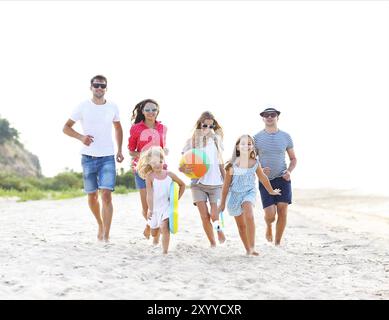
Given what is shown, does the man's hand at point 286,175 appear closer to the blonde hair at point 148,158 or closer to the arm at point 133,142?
the blonde hair at point 148,158

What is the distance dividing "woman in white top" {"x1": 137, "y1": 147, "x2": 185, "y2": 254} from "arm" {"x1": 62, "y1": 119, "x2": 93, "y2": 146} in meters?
0.89

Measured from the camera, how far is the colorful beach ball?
26.0ft

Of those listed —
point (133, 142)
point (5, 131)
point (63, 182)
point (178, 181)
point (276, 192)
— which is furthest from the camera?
point (5, 131)

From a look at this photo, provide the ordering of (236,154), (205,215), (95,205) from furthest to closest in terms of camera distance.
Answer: (95,205), (205,215), (236,154)

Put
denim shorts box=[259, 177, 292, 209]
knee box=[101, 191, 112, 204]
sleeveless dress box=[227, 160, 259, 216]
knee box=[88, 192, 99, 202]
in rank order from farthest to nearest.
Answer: denim shorts box=[259, 177, 292, 209] < knee box=[88, 192, 99, 202] < knee box=[101, 191, 112, 204] < sleeveless dress box=[227, 160, 259, 216]

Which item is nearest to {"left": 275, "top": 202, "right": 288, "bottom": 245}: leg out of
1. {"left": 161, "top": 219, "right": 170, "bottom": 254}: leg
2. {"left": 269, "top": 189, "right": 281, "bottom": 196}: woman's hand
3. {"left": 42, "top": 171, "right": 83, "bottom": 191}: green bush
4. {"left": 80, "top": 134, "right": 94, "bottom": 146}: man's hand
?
{"left": 269, "top": 189, "right": 281, "bottom": 196}: woman's hand

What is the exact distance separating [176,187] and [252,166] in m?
0.96

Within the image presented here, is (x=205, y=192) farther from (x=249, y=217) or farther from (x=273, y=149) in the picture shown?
(x=273, y=149)

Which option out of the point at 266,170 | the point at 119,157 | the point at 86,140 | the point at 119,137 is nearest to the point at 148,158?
the point at 86,140

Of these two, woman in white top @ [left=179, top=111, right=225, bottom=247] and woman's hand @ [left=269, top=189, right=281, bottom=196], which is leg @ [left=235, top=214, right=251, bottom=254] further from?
woman's hand @ [left=269, top=189, right=281, bottom=196]

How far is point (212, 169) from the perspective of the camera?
26.7 ft

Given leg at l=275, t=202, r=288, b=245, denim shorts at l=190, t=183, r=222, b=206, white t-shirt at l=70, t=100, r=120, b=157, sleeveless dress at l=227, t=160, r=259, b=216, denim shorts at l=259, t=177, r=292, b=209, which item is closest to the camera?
sleeveless dress at l=227, t=160, r=259, b=216

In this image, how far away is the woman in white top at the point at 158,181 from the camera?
765cm

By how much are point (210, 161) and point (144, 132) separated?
3.12 feet
